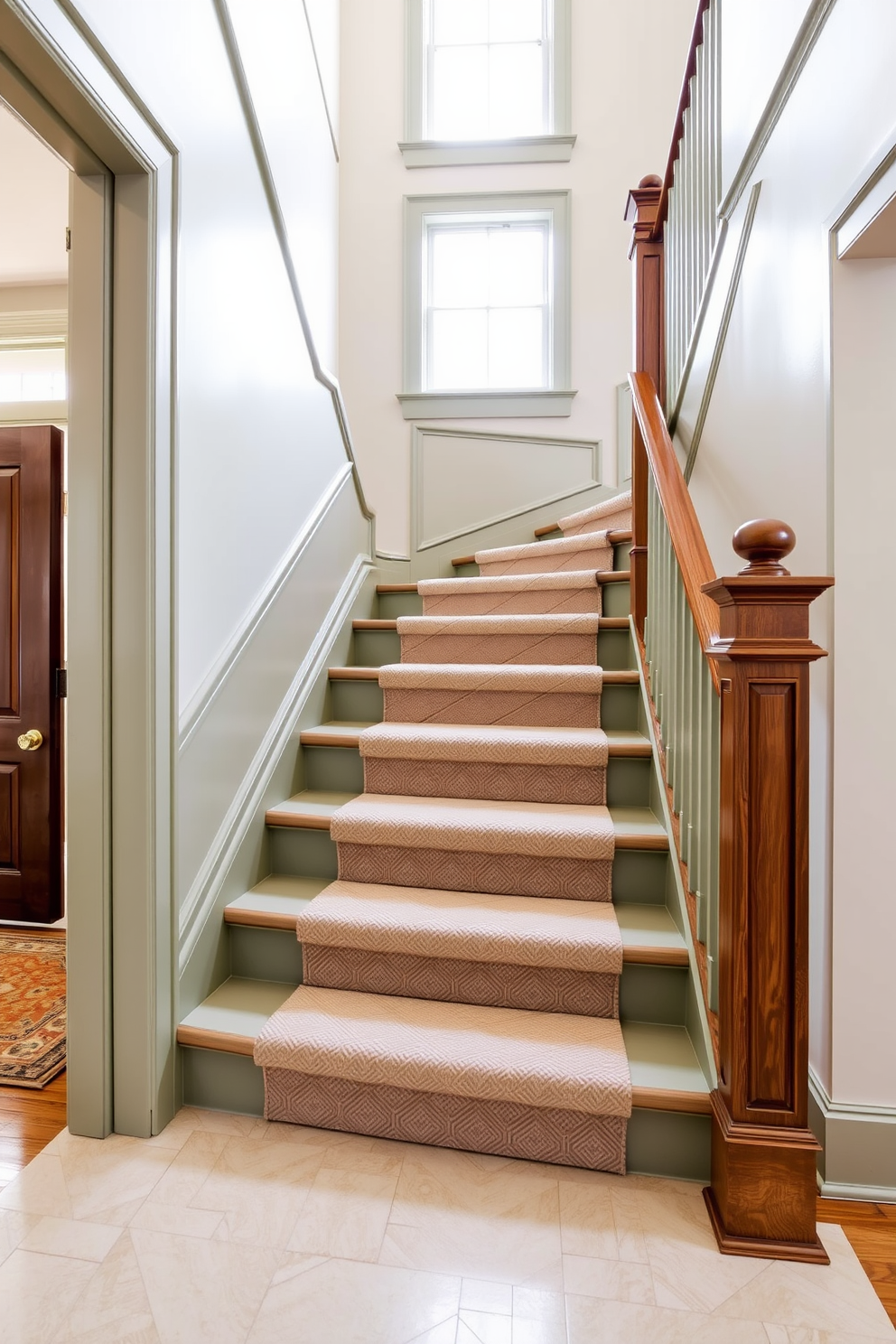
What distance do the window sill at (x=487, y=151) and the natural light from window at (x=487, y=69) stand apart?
8 cm

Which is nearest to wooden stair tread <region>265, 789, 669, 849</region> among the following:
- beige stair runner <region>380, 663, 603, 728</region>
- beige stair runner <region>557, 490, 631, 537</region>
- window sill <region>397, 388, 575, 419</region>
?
beige stair runner <region>380, 663, 603, 728</region>

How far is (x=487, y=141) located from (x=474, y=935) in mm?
4108

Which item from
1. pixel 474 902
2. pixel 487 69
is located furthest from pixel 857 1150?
pixel 487 69

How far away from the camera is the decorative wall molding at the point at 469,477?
3889mm

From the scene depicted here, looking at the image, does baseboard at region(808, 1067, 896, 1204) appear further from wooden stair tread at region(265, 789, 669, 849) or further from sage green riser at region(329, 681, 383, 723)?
sage green riser at region(329, 681, 383, 723)

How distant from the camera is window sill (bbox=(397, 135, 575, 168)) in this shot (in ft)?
12.6

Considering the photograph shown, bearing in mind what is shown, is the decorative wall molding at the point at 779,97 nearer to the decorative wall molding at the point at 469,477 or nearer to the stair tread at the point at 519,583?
the stair tread at the point at 519,583

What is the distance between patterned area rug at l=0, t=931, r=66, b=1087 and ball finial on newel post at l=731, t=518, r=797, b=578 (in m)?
1.94

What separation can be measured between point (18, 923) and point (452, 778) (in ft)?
6.29

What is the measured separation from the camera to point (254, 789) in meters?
1.93

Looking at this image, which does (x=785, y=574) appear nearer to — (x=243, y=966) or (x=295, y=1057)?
(x=295, y=1057)

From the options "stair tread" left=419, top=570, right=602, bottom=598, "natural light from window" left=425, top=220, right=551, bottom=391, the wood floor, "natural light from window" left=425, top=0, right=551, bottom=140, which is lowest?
the wood floor

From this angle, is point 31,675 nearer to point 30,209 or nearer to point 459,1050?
point 30,209

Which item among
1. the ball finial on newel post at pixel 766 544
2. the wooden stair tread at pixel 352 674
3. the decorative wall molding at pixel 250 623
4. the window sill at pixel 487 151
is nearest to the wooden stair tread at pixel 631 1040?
the decorative wall molding at pixel 250 623
